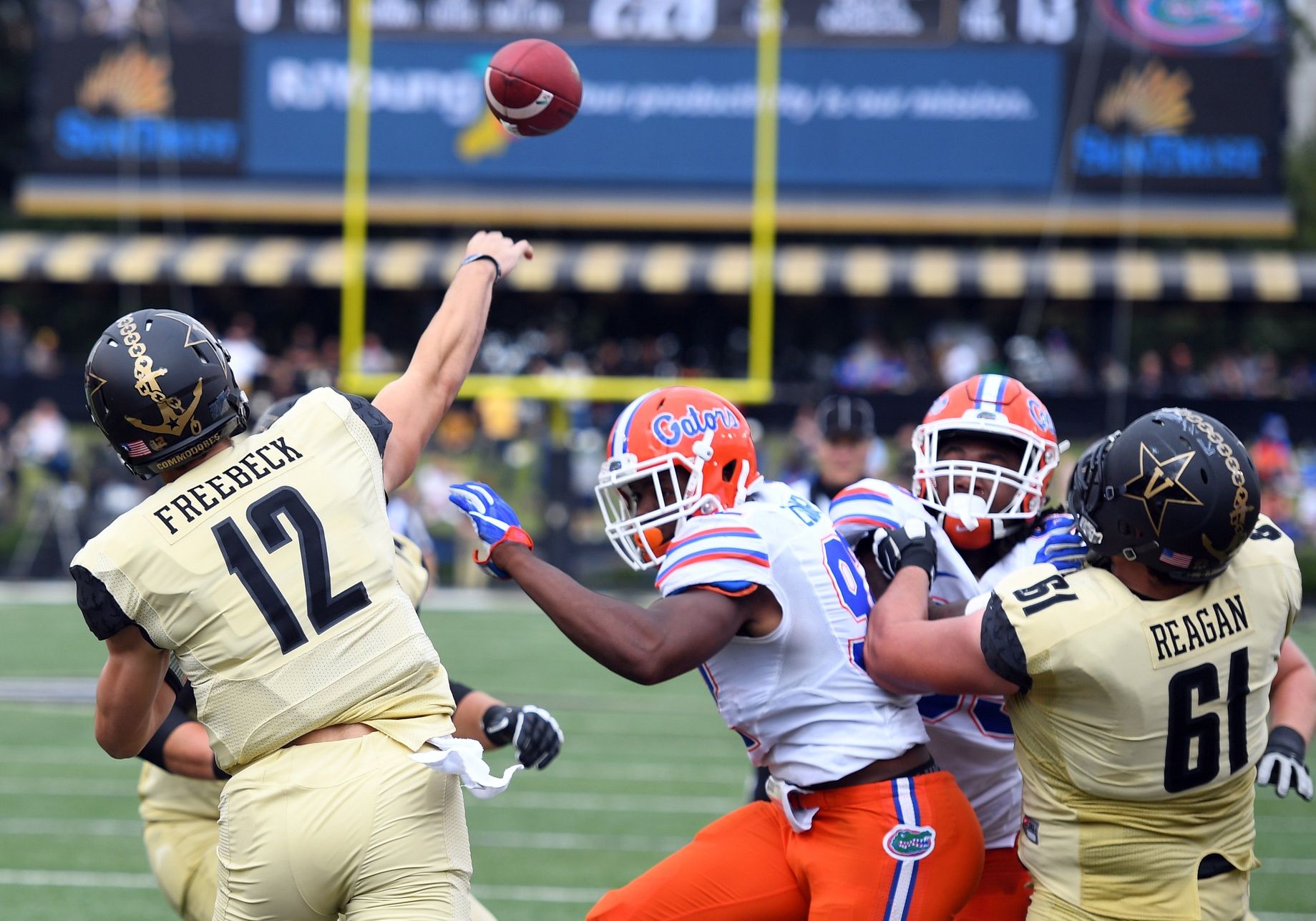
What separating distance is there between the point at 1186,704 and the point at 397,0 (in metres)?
16.8

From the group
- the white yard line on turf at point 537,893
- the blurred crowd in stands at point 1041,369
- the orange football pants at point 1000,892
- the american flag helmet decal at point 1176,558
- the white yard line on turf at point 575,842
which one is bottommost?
the white yard line on turf at point 575,842

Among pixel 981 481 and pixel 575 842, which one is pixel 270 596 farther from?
pixel 575 842

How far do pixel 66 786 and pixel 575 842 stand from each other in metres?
2.60

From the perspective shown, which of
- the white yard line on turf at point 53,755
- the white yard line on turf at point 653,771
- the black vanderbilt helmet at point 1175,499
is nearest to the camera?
the black vanderbilt helmet at point 1175,499

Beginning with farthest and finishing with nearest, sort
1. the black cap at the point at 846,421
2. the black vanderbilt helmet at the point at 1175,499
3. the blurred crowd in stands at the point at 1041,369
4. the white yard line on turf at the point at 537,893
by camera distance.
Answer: the blurred crowd in stands at the point at 1041,369 → the black cap at the point at 846,421 → the white yard line on turf at the point at 537,893 → the black vanderbilt helmet at the point at 1175,499

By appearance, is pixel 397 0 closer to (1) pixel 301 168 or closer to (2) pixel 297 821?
(1) pixel 301 168

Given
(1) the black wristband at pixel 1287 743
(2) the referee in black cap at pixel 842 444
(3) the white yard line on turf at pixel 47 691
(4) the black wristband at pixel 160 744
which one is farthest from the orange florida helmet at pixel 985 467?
Result: (3) the white yard line on turf at pixel 47 691

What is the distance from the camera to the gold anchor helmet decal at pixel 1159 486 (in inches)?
101

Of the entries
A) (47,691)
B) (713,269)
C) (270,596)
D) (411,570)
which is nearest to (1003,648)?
(270,596)

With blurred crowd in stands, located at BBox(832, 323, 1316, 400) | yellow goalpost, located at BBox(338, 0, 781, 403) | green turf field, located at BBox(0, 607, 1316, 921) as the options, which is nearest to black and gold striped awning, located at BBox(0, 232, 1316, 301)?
blurred crowd in stands, located at BBox(832, 323, 1316, 400)

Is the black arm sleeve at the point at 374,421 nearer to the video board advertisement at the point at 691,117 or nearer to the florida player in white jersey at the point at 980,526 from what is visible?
the florida player in white jersey at the point at 980,526

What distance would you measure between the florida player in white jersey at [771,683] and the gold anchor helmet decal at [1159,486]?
25.0 inches

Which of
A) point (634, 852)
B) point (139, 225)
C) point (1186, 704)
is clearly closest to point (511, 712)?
point (1186, 704)

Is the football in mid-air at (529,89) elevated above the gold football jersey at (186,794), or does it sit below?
above
